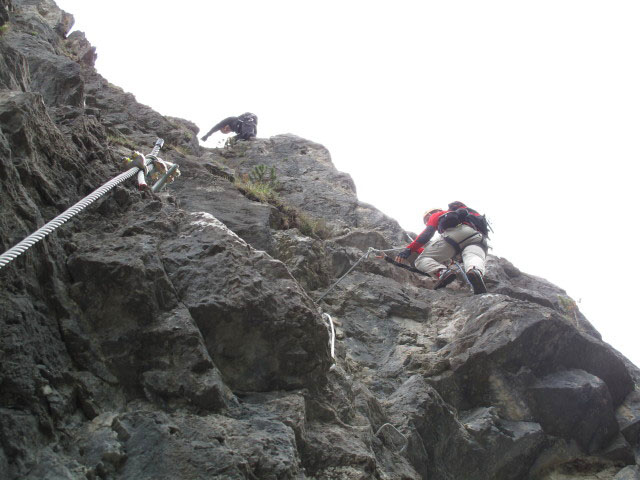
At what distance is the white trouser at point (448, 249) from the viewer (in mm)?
9609

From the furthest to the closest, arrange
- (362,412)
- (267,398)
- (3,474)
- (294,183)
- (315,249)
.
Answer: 1. (294,183)
2. (315,249)
3. (362,412)
4. (267,398)
5. (3,474)

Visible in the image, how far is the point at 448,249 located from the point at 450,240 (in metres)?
0.16

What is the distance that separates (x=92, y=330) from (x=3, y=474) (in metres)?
1.31

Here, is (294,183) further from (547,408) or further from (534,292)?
(547,408)

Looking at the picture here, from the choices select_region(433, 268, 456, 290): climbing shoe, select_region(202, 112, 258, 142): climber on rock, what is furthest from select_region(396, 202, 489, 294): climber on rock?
select_region(202, 112, 258, 142): climber on rock

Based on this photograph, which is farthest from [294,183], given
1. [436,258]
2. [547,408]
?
[547,408]

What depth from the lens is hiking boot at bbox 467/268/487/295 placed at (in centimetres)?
836

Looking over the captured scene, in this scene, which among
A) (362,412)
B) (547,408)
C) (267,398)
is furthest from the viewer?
(547,408)

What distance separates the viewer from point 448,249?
32.6 ft

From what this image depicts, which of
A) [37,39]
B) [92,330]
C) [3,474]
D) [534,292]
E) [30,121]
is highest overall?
[534,292]

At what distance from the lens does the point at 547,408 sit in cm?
643

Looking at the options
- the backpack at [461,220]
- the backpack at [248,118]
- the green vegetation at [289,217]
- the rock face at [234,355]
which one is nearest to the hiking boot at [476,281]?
the rock face at [234,355]

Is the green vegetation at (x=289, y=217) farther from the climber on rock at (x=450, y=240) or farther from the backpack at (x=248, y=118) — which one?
the backpack at (x=248, y=118)

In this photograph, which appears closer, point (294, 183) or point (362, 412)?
point (362, 412)
